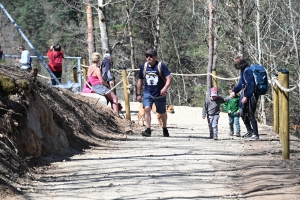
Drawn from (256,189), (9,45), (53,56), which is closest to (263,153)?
(256,189)

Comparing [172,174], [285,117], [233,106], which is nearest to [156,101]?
[233,106]

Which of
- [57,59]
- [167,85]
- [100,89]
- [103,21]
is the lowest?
[100,89]

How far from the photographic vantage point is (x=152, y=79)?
12.6 m

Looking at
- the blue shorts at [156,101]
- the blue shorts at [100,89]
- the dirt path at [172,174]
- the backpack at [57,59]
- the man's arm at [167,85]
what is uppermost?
the backpack at [57,59]

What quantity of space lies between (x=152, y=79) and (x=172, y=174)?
5207 millimetres

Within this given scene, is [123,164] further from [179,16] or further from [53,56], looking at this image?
[179,16]

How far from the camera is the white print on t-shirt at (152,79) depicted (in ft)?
41.3

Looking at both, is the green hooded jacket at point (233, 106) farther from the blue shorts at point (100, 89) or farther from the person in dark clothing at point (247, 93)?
the blue shorts at point (100, 89)

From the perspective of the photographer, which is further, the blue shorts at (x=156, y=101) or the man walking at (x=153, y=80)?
the blue shorts at (x=156, y=101)

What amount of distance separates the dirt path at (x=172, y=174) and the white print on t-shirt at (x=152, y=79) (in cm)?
206

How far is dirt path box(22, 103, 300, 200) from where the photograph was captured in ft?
21.2

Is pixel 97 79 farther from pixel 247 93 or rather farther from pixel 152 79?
pixel 247 93

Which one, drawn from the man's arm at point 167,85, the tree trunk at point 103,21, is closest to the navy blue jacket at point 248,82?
the man's arm at point 167,85

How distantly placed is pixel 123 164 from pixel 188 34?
45.8 metres
